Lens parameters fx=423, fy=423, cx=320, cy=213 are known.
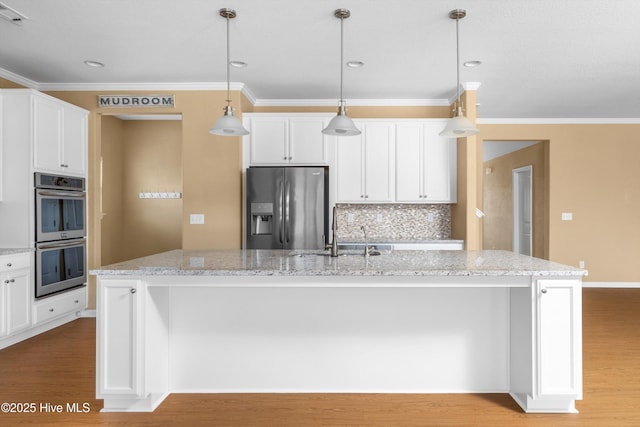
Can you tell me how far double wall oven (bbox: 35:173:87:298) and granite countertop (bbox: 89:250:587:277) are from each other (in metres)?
1.89

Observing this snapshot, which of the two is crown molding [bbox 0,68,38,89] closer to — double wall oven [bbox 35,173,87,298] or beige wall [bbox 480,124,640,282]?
double wall oven [bbox 35,173,87,298]

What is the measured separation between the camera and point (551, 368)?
2402mm

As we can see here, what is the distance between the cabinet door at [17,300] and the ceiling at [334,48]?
2.02 m

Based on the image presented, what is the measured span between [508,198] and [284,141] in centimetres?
550

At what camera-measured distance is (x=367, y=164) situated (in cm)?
509

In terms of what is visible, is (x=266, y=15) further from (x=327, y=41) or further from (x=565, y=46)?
(x=565, y=46)

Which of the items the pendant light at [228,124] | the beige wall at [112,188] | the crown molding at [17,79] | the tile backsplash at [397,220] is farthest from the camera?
the beige wall at [112,188]

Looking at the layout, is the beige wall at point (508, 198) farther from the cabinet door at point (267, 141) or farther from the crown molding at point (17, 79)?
the crown molding at point (17, 79)

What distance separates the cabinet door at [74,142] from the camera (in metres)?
4.36

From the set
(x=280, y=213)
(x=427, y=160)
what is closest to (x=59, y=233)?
(x=280, y=213)

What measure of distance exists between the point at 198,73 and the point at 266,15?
1538 mm

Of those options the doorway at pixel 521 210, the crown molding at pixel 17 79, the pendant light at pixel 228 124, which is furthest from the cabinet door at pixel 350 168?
the doorway at pixel 521 210

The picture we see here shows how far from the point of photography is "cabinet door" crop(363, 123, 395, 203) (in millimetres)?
5066

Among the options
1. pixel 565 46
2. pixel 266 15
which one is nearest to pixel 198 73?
pixel 266 15
